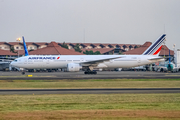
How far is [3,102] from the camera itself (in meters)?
16.4

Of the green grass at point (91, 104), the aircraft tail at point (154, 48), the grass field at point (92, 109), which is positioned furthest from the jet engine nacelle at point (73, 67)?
the grass field at point (92, 109)

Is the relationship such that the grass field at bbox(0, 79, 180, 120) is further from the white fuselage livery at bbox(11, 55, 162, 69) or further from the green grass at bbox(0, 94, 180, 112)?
the white fuselage livery at bbox(11, 55, 162, 69)

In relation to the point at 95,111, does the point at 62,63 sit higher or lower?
higher

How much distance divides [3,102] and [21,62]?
113 ft

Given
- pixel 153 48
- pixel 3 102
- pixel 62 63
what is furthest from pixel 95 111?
pixel 153 48

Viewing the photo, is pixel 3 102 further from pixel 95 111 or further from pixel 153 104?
pixel 153 104

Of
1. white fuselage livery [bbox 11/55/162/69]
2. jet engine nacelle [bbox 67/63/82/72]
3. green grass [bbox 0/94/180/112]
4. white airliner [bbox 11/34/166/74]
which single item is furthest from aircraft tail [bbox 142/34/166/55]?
green grass [bbox 0/94/180/112]

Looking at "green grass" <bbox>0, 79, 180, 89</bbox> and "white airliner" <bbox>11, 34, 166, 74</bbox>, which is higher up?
"white airliner" <bbox>11, 34, 166, 74</bbox>

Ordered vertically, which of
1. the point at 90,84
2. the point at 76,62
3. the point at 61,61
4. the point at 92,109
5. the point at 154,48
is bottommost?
the point at 92,109

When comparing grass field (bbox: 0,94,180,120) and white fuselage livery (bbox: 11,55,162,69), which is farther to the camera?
white fuselage livery (bbox: 11,55,162,69)

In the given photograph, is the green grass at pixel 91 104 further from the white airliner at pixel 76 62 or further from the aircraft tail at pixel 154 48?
the aircraft tail at pixel 154 48

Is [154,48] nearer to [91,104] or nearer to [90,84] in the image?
[90,84]

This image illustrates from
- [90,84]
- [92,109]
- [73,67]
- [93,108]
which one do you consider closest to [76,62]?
[73,67]

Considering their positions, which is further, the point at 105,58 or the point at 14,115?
the point at 105,58
